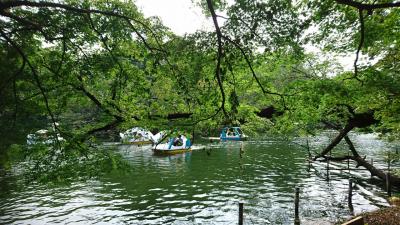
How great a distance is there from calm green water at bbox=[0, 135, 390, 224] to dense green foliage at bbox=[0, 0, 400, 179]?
491 cm

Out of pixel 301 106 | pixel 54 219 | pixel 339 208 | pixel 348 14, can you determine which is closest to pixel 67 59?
pixel 301 106

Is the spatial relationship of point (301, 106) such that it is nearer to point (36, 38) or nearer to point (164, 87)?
point (164, 87)

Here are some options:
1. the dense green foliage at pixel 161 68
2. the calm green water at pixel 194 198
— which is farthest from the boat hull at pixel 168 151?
the dense green foliage at pixel 161 68

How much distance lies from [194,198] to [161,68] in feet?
42.5

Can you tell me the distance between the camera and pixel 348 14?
887cm

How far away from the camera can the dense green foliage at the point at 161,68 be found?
648cm

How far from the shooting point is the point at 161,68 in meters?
9.02

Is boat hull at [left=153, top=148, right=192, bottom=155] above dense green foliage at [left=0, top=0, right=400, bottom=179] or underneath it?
underneath

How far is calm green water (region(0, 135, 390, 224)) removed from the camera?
15.9m

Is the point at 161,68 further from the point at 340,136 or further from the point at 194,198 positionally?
the point at 194,198

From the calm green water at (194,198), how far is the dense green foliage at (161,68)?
491cm

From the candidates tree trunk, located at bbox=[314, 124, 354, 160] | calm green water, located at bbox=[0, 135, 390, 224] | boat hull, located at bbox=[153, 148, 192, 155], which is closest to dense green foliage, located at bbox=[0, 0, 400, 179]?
tree trunk, located at bbox=[314, 124, 354, 160]

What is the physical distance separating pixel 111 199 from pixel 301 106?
15583mm

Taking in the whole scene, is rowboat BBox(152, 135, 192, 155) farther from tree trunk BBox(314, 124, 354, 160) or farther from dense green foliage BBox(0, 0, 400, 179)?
dense green foliage BBox(0, 0, 400, 179)
